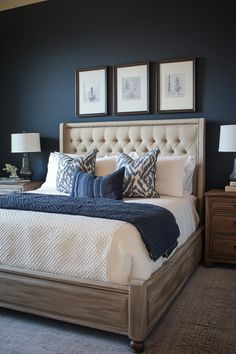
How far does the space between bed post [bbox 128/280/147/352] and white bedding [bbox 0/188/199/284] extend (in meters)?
0.10

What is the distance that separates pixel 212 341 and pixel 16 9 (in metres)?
4.70

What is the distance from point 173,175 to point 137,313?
1815 millimetres

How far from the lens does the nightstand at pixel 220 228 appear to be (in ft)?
11.1

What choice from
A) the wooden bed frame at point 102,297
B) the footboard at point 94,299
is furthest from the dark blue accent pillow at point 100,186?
the footboard at point 94,299

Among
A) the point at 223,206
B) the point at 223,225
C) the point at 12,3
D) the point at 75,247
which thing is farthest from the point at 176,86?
the point at 12,3

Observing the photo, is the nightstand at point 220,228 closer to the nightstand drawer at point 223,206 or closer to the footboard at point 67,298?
the nightstand drawer at point 223,206

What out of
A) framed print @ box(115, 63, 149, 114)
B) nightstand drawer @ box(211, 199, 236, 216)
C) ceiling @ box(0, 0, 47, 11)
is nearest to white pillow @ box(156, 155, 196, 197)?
nightstand drawer @ box(211, 199, 236, 216)

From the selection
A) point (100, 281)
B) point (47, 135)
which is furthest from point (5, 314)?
point (47, 135)

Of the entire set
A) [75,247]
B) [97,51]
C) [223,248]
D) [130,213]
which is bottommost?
[223,248]

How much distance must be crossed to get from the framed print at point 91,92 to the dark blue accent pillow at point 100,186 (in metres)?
1.46

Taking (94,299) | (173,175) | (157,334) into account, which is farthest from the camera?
(173,175)

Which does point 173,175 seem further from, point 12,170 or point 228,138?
point 12,170

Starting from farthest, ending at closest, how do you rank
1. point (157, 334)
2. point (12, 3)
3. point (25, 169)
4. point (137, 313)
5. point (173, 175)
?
point (12, 3) → point (25, 169) → point (173, 175) → point (157, 334) → point (137, 313)

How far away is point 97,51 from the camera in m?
4.38
